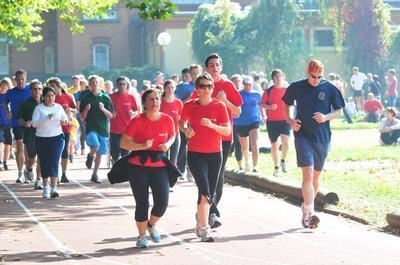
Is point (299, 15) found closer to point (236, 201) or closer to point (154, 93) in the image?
point (236, 201)

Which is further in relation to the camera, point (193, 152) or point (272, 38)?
point (272, 38)

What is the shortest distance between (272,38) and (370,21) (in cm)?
530

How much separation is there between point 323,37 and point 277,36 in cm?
625

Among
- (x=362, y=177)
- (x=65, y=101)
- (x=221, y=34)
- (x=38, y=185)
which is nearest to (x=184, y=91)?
(x=65, y=101)

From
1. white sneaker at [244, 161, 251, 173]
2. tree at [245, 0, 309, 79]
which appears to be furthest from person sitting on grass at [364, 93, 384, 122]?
white sneaker at [244, 161, 251, 173]

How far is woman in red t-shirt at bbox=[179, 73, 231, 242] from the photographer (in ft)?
44.0

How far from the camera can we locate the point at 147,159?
12766 mm

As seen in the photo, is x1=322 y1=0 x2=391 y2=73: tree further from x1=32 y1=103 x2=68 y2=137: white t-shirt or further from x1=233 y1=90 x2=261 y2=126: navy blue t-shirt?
x1=32 y1=103 x2=68 y2=137: white t-shirt

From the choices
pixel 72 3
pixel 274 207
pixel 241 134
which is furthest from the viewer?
pixel 72 3

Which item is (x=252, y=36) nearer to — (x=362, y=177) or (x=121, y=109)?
(x=121, y=109)

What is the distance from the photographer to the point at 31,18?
3303cm

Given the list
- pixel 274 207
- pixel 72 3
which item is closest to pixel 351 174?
pixel 274 207

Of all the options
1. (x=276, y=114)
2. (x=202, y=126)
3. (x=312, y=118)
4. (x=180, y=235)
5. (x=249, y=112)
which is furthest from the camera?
(x=249, y=112)

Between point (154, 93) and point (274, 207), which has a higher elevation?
point (154, 93)
